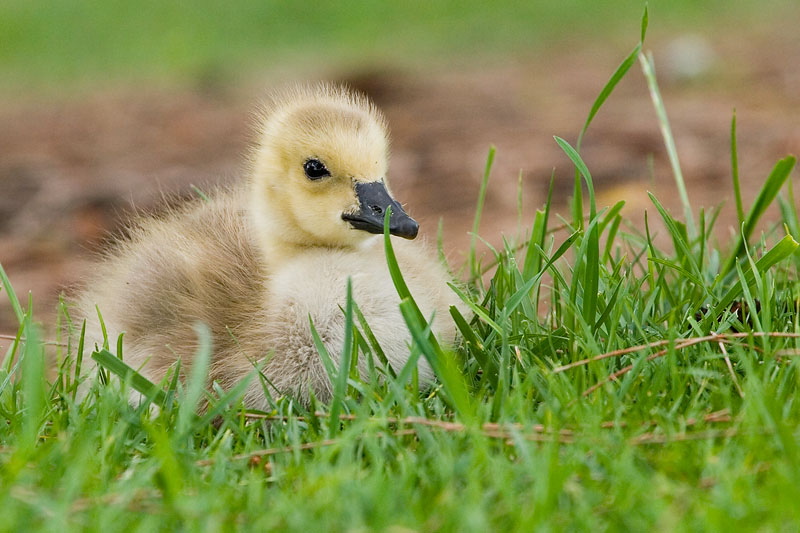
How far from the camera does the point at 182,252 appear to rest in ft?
8.87

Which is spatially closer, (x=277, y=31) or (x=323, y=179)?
(x=323, y=179)

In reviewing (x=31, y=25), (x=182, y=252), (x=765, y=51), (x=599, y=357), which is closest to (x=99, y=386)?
(x=182, y=252)

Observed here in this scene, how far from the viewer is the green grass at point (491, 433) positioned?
1617 mm

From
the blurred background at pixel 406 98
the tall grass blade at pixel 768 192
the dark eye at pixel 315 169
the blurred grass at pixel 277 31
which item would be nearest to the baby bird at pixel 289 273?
the dark eye at pixel 315 169

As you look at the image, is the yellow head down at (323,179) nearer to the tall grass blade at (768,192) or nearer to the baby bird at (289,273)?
the baby bird at (289,273)

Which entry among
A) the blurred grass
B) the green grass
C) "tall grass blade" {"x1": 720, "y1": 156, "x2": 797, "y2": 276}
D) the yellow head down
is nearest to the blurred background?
the blurred grass

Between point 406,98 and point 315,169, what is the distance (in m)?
5.62

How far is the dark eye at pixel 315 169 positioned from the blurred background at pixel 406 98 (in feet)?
1.35

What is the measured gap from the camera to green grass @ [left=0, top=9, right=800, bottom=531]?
1.62 m

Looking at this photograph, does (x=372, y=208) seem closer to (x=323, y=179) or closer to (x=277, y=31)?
(x=323, y=179)

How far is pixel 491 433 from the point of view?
1.90 metres

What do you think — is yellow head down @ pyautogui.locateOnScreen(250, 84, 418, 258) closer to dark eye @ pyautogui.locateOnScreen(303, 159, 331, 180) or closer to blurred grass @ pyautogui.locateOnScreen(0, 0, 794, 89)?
dark eye @ pyautogui.locateOnScreen(303, 159, 331, 180)

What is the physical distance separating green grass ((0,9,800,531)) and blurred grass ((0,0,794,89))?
26.3 feet

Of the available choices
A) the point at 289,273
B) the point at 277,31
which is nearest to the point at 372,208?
the point at 289,273
